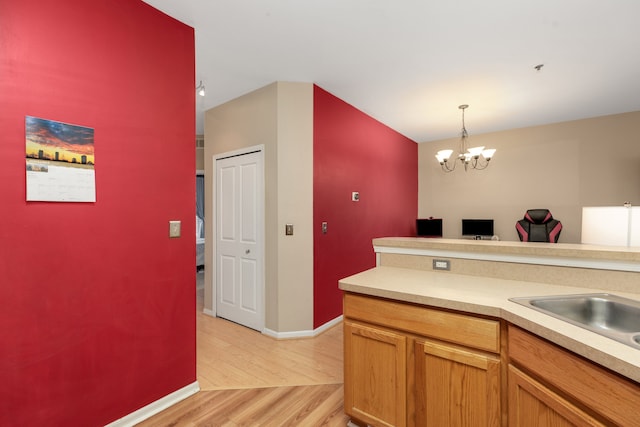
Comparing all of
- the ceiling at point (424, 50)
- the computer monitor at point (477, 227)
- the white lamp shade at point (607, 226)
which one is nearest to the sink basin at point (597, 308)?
the white lamp shade at point (607, 226)

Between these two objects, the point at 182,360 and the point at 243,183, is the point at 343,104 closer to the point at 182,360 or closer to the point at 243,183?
the point at 243,183

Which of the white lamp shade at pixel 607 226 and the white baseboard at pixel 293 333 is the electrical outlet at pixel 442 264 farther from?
the white baseboard at pixel 293 333

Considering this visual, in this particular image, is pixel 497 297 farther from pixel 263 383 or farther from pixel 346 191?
pixel 346 191

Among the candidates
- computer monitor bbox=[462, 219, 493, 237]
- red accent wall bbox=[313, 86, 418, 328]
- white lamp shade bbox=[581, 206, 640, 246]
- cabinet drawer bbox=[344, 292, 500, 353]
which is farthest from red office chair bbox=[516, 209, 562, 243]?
cabinet drawer bbox=[344, 292, 500, 353]

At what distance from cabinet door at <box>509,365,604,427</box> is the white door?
8.08ft

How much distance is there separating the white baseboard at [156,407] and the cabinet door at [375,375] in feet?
3.83

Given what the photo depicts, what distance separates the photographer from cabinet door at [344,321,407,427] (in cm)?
153

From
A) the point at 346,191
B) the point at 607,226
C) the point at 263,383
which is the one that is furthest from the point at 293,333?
the point at 607,226

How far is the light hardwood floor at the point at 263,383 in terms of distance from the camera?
1.88m

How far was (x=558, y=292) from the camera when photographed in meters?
1.47

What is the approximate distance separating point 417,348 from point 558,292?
763 millimetres

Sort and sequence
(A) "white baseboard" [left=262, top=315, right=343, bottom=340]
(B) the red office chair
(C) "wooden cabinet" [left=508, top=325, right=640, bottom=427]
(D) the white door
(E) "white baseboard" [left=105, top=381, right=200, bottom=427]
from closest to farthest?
1. (C) "wooden cabinet" [left=508, top=325, right=640, bottom=427]
2. (E) "white baseboard" [left=105, top=381, right=200, bottom=427]
3. (A) "white baseboard" [left=262, top=315, right=343, bottom=340]
4. (D) the white door
5. (B) the red office chair

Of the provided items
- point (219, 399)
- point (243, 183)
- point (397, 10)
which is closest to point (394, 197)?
point (243, 183)

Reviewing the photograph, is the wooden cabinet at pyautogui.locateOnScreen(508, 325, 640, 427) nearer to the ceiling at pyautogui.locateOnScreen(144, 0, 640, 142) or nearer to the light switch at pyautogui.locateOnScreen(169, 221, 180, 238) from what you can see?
the light switch at pyautogui.locateOnScreen(169, 221, 180, 238)
